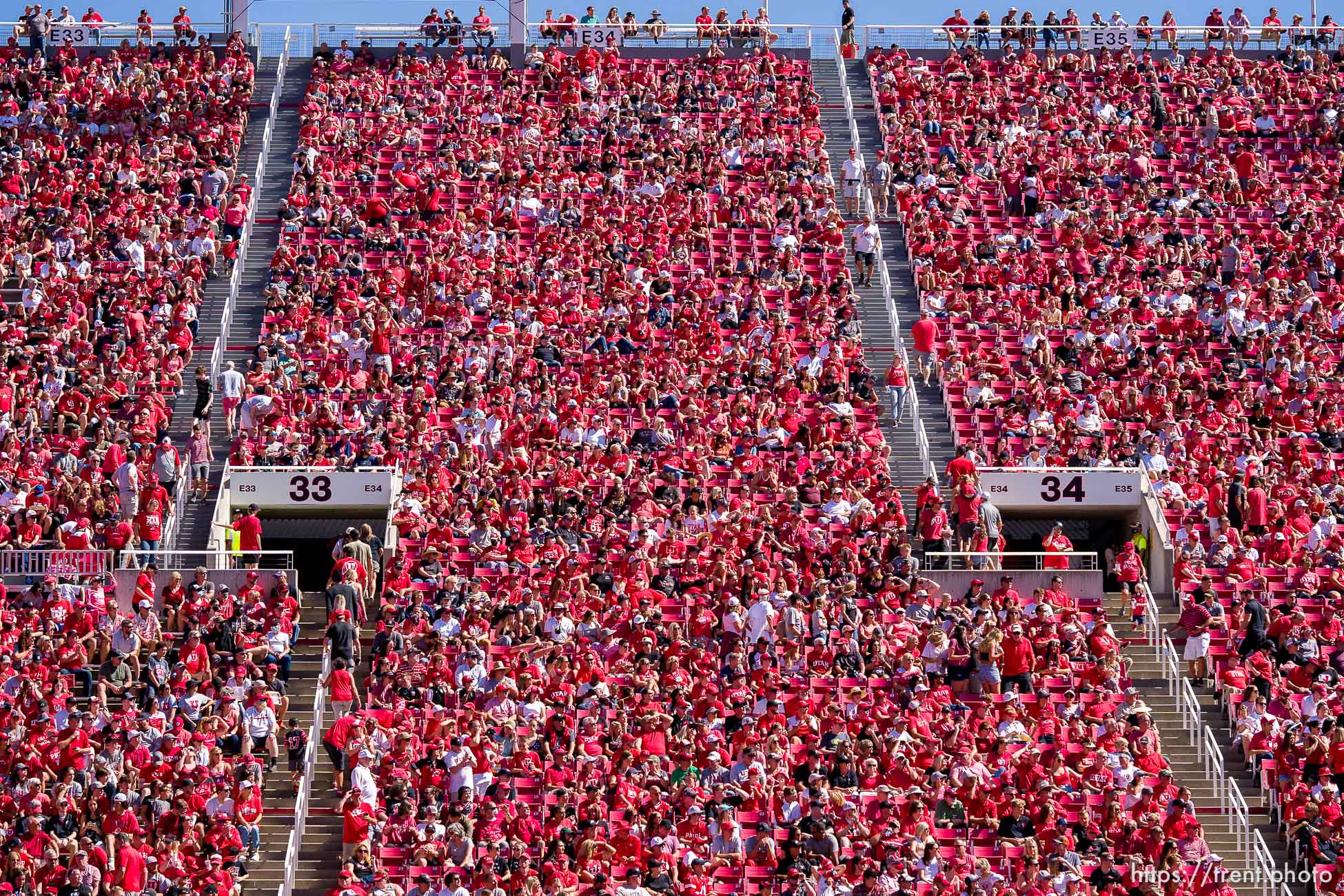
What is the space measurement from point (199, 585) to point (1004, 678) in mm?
10011

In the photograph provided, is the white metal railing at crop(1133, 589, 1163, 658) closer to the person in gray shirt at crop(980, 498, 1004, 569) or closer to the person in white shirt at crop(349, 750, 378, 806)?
the person in gray shirt at crop(980, 498, 1004, 569)

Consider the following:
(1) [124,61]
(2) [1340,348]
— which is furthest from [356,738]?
(1) [124,61]

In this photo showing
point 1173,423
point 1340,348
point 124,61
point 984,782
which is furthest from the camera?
point 124,61

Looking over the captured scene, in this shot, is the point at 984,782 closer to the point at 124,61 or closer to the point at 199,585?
the point at 199,585

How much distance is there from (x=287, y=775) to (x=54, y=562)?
18.0 feet

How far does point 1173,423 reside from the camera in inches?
1543

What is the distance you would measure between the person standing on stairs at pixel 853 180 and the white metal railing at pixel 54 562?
1673 centimetres

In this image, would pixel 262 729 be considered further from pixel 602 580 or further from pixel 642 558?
pixel 642 558

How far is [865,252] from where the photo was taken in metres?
45.1

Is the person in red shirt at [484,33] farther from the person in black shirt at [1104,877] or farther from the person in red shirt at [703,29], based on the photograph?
the person in black shirt at [1104,877]

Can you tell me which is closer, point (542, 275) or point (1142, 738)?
point (1142, 738)

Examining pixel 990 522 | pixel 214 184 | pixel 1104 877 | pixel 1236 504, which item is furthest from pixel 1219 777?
pixel 214 184

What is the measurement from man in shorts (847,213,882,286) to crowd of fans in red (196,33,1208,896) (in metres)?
0.35

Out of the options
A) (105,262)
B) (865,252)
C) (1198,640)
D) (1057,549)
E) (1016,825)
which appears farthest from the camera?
(865,252)
